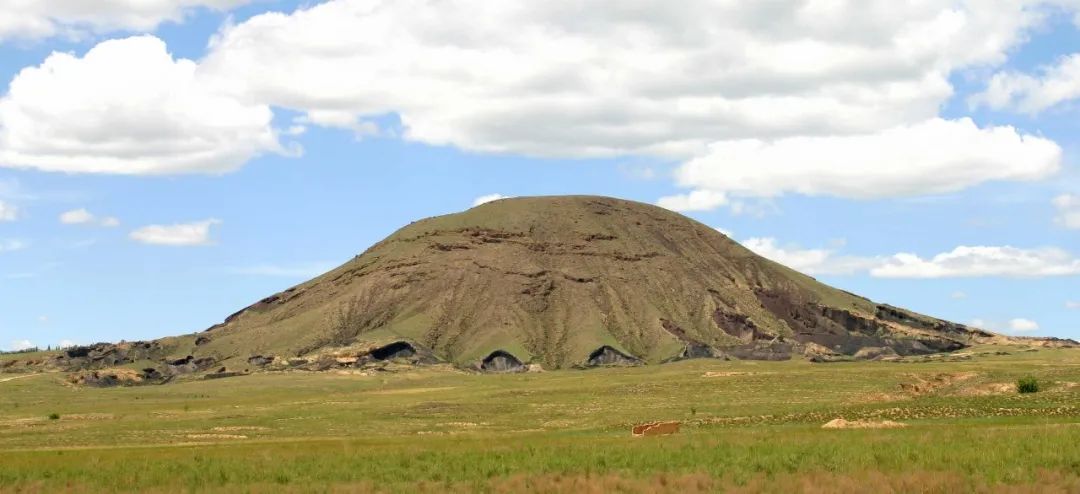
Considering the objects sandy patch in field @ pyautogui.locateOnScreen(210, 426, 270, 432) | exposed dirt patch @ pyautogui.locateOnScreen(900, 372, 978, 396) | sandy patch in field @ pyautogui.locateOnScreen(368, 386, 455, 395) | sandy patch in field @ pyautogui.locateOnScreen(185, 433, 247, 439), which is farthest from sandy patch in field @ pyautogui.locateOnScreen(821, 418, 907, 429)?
sandy patch in field @ pyautogui.locateOnScreen(368, 386, 455, 395)

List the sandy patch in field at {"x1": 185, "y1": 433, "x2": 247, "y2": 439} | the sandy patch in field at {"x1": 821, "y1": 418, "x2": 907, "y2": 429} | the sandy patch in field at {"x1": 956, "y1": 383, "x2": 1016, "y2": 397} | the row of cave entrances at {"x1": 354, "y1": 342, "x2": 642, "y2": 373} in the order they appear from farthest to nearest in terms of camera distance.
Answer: the row of cave entrances at {"x1": 354, "y1": 342, "x2": 642, "y2": 373}
the sandy patch in field at {"x1": 956, "y1": 383, "x2": 1016, "y2": 397}
the sandy patch in field at {"x1": 185, "y1": 433, "x2": 247, "y2": 439}
the sandy patch in field at {"x1": 821, "y1": 418, "x2": 907, "y2": 429}

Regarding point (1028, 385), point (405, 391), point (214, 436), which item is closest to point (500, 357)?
point (405, 391)

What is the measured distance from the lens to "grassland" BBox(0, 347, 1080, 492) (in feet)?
107

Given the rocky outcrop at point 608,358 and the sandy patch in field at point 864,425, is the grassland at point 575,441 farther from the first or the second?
the rocky outcrop at point 608,358

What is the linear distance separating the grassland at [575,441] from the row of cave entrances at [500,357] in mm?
63922

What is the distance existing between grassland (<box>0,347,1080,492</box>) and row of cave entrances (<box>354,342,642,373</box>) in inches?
2517

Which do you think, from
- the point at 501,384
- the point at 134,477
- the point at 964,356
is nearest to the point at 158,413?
the point at 501,384

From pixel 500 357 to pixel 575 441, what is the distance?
13898 centimetres

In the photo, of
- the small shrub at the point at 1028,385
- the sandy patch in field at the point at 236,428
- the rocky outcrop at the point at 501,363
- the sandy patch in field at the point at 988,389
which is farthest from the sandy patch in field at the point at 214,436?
the rocky outcrop at the point at 501,363

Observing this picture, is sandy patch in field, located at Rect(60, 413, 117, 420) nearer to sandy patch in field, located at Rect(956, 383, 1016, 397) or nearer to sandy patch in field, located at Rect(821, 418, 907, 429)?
sandy patch in field, located at Rect(821, 418, 907, 429)

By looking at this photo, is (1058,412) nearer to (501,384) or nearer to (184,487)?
(184,487)

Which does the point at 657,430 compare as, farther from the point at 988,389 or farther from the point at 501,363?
the point at 501,363

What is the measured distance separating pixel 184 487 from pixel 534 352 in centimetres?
Answer: 15962

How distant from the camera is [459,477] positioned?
34.5 meters
